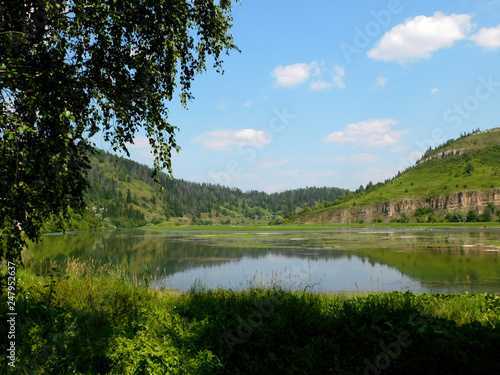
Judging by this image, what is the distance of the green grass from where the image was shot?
652 centimetres

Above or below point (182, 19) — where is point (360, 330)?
below

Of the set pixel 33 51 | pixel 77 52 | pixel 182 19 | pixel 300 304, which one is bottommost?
pixel 300 304

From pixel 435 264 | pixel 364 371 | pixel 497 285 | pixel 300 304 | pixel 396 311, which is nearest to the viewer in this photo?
pixel 364 371

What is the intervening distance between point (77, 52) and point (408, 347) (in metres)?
10.6

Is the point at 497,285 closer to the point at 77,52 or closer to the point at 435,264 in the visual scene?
the point at 435,264

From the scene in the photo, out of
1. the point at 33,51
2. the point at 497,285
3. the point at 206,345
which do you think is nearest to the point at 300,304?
the point at 206,345

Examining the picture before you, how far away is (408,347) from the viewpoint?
6.67 m

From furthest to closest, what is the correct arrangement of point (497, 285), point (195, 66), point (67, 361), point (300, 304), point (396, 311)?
point (497, 285) < point (195, 66) < point (300, 304) < point (396, 311) < point (67, 361)

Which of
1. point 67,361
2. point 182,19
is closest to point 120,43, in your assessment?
point 182,19

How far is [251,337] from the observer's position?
26.5 feet

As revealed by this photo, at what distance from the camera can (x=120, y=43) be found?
973 centimetres

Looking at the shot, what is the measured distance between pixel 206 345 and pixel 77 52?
327 inches

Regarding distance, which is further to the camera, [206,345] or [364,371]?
[206,345]

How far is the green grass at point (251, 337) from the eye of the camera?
6.52 m
